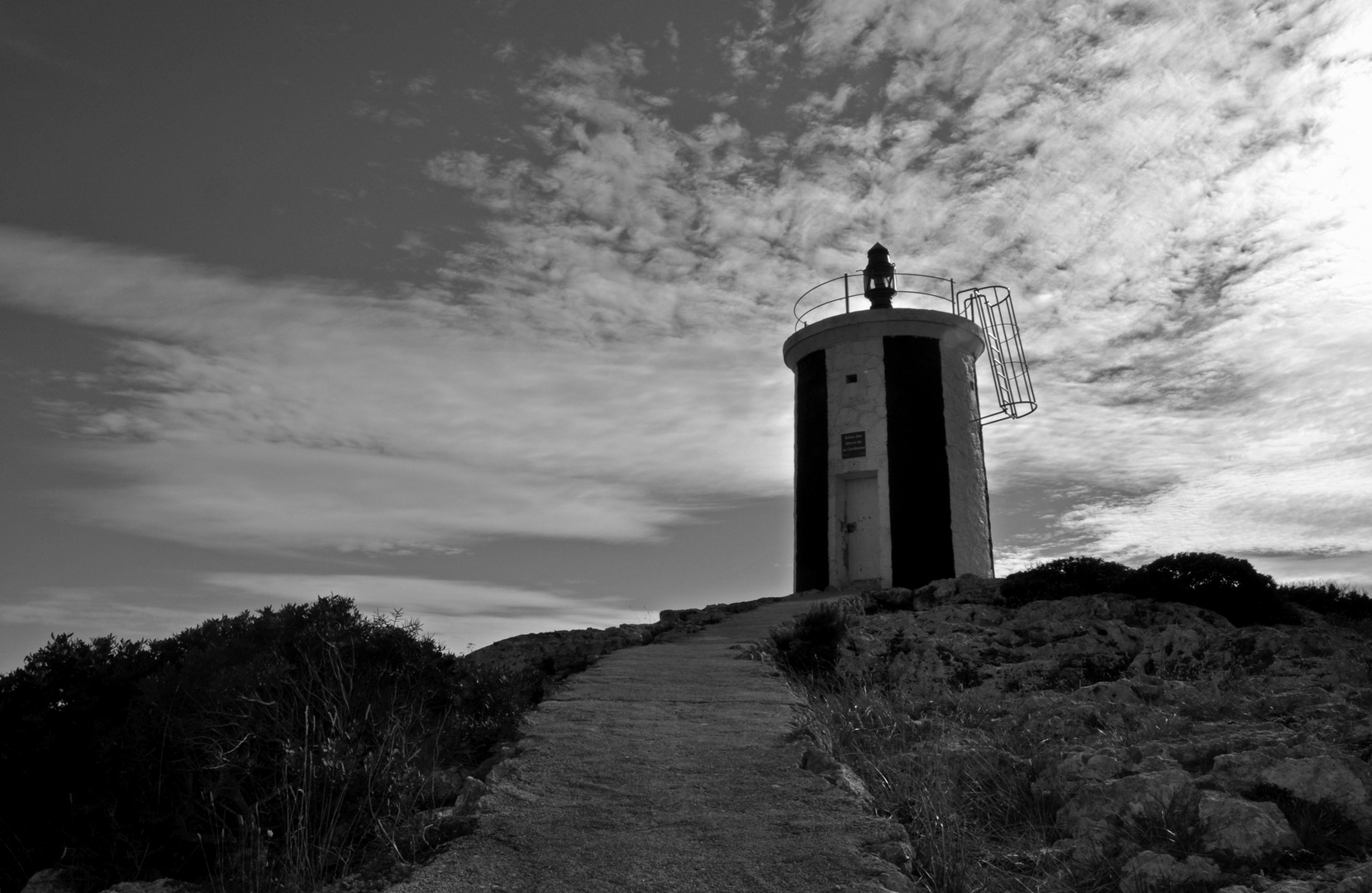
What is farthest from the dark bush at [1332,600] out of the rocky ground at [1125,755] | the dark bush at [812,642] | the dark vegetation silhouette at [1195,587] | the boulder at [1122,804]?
the boulder at [1122,804]

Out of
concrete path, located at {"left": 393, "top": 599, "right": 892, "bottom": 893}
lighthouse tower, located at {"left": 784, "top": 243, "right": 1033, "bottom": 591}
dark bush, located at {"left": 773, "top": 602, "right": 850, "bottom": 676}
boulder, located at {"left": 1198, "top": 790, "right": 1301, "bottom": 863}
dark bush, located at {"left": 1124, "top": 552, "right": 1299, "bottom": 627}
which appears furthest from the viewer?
lighthouse tower, located at {"left": 784, "top": 243, "right": 1033, "bottom": 591}

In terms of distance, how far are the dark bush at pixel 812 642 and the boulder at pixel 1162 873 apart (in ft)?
19.8

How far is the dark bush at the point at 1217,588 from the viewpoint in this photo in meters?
13.5

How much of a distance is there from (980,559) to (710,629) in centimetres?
856

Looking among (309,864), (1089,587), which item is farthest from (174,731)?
(1089,587)

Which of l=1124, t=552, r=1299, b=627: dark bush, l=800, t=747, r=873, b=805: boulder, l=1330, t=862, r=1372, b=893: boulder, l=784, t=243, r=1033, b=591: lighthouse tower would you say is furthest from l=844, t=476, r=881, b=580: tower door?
l=1330, t=862, r=1372, b=893: boulder

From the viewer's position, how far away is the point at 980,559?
1991 cm

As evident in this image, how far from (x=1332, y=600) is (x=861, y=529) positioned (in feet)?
25.6

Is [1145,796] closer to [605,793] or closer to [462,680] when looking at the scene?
[605,793]

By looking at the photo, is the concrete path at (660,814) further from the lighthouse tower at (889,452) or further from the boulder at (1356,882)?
the lighthouse tower at (889,452)

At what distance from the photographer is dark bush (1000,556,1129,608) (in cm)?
1420

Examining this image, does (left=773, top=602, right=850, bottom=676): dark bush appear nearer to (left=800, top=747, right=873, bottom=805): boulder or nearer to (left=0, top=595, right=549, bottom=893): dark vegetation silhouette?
(left=0, top=595, right=549, bottom=893): dark vegetation silhouette

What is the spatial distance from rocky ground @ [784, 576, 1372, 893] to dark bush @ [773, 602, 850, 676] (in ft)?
0.63

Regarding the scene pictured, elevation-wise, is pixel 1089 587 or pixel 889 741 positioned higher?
pixel 1089 587
